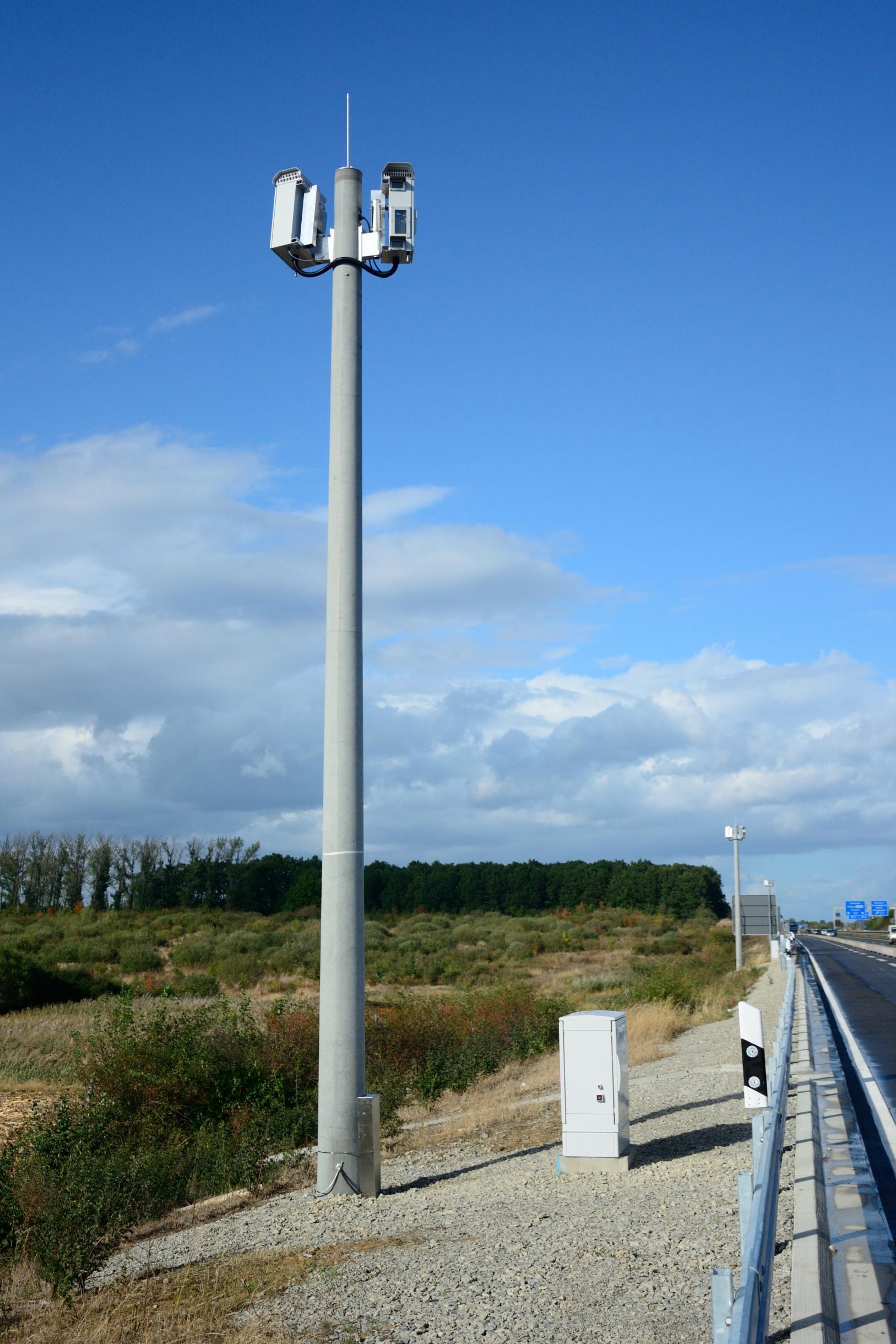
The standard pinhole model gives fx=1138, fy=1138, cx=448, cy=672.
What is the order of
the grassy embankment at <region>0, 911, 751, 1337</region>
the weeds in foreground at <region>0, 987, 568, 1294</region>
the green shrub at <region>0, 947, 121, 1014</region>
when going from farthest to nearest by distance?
the green shrub at <region>0, 947, 121, 1014</region> < the grassy embankment at <region>0, 911, 751, 1337</region> < the weeds in foreground at <region>0, 987, 568, 1294</region>

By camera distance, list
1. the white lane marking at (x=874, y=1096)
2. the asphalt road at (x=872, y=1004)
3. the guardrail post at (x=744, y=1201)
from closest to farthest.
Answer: the guardrail post at (x=744, y=1201) → the white lane marking at (x=874, y=1096) → the asphalt road at (x=872, y=1004)

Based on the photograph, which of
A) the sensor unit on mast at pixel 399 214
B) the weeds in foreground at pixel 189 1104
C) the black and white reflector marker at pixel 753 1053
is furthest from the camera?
the sensor unit on mast at pixel 399 214

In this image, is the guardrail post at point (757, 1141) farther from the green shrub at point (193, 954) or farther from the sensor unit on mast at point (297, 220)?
the green shrub at point (193, 954)

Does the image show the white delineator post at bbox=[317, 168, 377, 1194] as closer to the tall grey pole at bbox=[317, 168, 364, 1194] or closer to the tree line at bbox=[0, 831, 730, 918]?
the tall grey pole at bbox=[317, 168, 364, 1194]

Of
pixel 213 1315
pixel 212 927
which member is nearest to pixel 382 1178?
pixel 213 1315

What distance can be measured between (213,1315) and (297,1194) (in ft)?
14.1

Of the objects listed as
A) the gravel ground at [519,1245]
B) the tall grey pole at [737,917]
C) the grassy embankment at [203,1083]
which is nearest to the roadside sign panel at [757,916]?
the tall grey pole at [737,917]

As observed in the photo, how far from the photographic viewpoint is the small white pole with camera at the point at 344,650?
410 inches

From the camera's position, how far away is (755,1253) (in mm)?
4953

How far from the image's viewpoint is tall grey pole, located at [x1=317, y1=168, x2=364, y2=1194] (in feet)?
34.4

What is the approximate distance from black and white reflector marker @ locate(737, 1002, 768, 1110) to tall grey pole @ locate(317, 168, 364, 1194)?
3.56 metres

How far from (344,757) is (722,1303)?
25.0 feet

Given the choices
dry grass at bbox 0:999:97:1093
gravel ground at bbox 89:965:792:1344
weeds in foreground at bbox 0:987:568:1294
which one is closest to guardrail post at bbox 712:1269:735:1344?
gravel ground at bbox 89:965:792:1344

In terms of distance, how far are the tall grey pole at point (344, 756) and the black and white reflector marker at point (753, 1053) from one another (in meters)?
3.56
